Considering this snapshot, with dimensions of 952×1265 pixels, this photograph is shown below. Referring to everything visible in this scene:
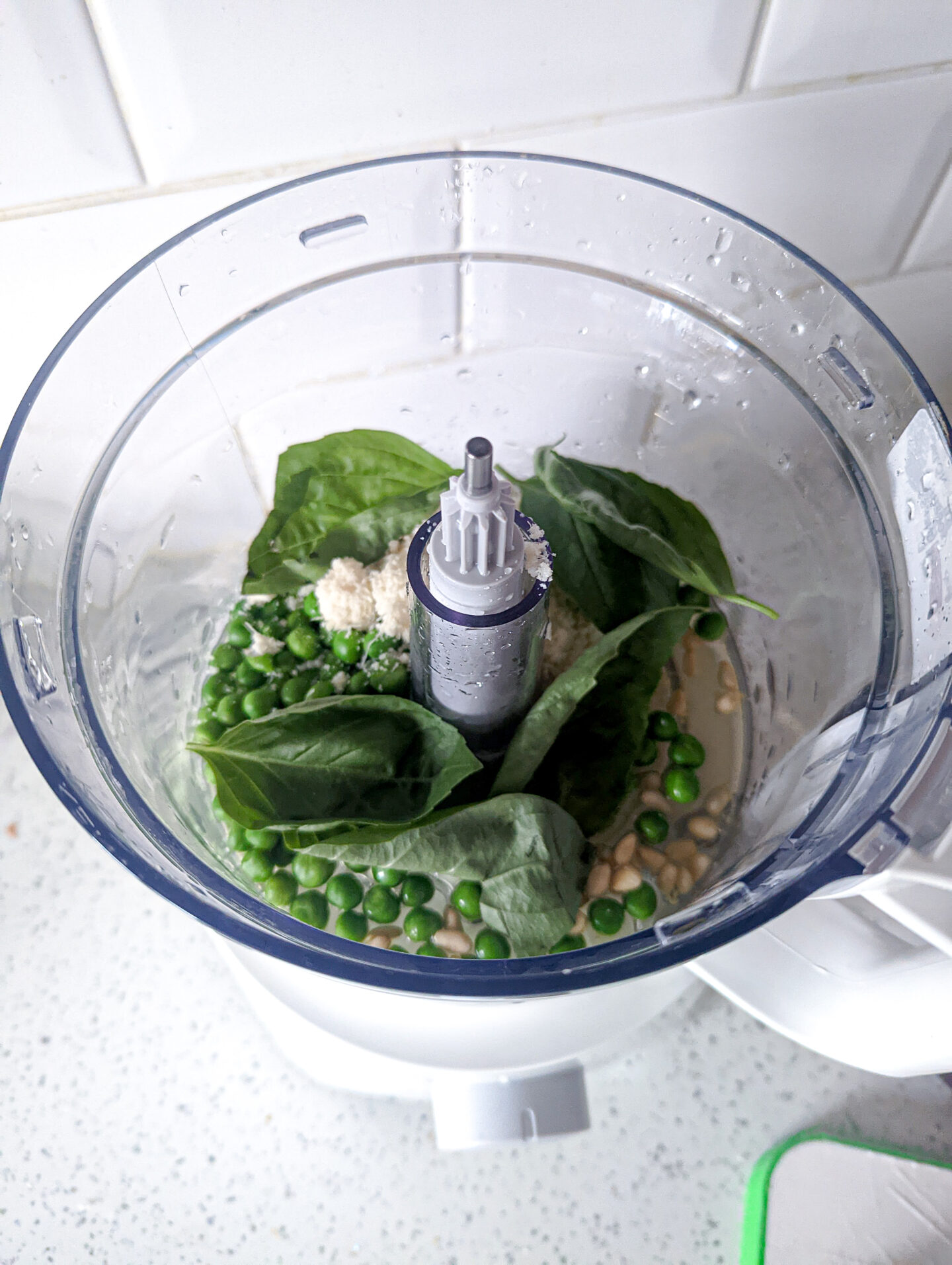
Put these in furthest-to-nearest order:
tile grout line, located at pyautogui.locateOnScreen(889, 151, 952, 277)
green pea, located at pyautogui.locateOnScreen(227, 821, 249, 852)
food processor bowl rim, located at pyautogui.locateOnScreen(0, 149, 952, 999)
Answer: tile grout line, located at pyautogui.locateOnScreen(889, 151, 952, 277), green pea, located at pyautogui.locateOnScreen(227, 821, 249, 852), food processor bowl rim, located at pyautogui.locateOnScreen(0, 149, 952, 999)

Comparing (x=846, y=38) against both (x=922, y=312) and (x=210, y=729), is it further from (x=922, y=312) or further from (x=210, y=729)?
(x=210, y=729)

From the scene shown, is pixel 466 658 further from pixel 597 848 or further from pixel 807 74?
pixel 807 74

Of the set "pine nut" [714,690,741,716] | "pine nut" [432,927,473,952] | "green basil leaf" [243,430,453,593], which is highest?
"green basil leaf" [243,430,453,593]

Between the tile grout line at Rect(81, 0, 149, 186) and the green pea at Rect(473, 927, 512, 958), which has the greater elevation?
the tile grout line at Rect(81, 0, 149, 186)

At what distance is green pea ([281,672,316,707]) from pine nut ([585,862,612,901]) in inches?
5.9

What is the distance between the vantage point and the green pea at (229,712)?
460mm

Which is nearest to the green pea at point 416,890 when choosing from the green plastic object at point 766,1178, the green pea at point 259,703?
the green pea at point 259,703

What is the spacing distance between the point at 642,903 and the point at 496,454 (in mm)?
264

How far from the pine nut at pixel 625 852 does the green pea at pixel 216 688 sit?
8.1 inches

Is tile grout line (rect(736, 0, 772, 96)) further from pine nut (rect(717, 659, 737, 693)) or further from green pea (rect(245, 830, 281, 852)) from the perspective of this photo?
green pea (rect(245, 830, 281, 852))

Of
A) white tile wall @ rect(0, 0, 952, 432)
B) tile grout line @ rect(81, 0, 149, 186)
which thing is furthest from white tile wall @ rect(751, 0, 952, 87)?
tile grout line @ rect(81, 0, 149, 186)

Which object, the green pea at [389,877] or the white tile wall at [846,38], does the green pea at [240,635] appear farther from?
the white tile wall at [846,38]

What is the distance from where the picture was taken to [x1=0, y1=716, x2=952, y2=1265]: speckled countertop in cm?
48

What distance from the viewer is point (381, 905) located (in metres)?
0.42
